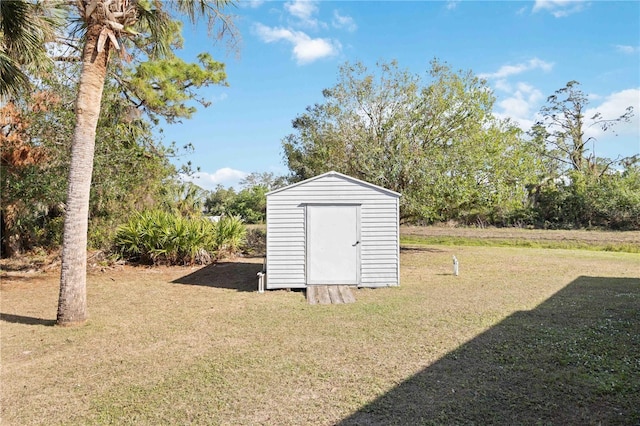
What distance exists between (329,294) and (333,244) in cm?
129

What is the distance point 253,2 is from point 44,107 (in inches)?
283

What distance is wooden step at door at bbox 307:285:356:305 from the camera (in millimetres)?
8133

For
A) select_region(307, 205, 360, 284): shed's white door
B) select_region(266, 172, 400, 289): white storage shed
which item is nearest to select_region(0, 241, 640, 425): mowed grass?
select_region(266, 172, 400, 289): white storage shed

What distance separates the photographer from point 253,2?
8.26 meters

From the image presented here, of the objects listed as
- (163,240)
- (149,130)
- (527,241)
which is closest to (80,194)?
(163,240)

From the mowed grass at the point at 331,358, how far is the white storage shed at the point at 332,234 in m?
0.61

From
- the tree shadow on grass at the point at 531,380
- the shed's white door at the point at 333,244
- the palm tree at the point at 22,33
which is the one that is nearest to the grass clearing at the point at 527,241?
the shed's white door at the point at 333,244

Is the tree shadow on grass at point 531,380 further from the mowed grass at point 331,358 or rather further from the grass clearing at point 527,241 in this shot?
the grass clearing at point 527,241

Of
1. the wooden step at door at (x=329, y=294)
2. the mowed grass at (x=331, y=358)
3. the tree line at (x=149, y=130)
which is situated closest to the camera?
the mowed grass at (x=331, y=358)

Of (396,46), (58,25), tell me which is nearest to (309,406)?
(58,25)

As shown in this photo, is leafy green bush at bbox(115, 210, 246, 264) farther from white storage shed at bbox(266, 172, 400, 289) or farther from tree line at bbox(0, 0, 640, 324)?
white storage shed at bbox(266, 172, 400, 289)

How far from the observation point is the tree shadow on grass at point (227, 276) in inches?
409

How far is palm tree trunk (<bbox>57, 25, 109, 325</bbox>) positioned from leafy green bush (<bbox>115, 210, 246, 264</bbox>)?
678cm

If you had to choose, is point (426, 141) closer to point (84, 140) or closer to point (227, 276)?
point (227, 276)
